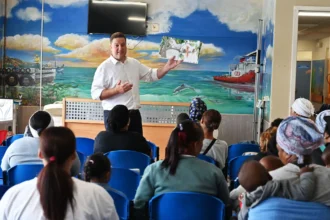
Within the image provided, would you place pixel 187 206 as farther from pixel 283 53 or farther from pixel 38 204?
pixel 283 53

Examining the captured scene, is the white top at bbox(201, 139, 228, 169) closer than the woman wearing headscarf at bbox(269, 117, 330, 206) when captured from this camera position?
No

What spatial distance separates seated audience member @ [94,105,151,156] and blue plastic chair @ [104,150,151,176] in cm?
21

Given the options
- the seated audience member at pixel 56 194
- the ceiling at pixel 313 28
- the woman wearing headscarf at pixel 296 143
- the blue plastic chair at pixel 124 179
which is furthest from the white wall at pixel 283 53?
the seated audience member at pixel 56 194

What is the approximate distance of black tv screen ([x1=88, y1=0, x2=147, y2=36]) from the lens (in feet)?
29.3

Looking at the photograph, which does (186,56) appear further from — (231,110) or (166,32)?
(231,110)

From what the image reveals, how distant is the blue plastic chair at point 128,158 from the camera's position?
4.12 meters

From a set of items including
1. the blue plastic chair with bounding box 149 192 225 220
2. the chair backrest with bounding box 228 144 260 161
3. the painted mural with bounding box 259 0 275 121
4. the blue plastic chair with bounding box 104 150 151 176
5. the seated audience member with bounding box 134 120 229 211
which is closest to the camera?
the blue plastic chair with bounding box 149 192 225 220

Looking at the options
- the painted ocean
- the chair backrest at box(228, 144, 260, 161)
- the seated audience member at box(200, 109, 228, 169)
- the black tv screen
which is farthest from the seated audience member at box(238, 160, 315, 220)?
the black tv screen

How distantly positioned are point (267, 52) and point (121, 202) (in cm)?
569

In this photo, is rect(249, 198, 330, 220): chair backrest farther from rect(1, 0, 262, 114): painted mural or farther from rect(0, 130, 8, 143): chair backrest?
A: rect(1, 0, 262, 114): painted mural

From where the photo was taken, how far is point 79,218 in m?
2.01

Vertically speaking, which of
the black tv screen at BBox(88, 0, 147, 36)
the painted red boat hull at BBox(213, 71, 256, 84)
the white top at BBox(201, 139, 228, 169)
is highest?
the black tv screen at BBox(88, 0, 147, 36)

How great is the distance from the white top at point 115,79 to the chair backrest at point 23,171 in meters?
2.12

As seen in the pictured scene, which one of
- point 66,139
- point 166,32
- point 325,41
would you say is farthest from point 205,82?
point 66,139
